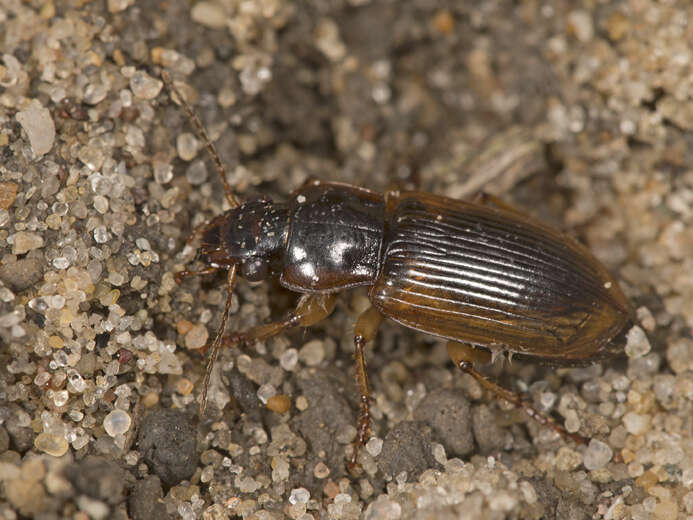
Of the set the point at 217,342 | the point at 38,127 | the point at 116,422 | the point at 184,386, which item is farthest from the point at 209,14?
the point at 116,422

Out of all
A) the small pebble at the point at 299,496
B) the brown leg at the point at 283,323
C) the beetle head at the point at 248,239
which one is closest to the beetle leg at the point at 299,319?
the brown leg at the point at 283,323

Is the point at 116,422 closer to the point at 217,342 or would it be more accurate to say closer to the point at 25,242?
the point at 217,342

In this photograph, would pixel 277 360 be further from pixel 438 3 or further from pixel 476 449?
pixel 438 3

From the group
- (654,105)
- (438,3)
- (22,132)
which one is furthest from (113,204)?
(654,105)

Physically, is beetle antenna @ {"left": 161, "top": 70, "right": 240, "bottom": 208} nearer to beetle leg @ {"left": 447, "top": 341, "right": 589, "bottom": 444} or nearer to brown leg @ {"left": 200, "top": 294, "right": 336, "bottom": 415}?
brown leg @ {"left": 200, "top": 294, "right": 336, "bottom": 415}

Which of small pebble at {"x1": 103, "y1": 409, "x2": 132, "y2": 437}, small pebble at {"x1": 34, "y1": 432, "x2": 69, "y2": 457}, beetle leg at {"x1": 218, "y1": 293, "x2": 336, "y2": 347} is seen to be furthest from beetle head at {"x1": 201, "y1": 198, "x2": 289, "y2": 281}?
small pebble at {"x1": 34, "y1": 432, "x2": 69, "y2": 457}
